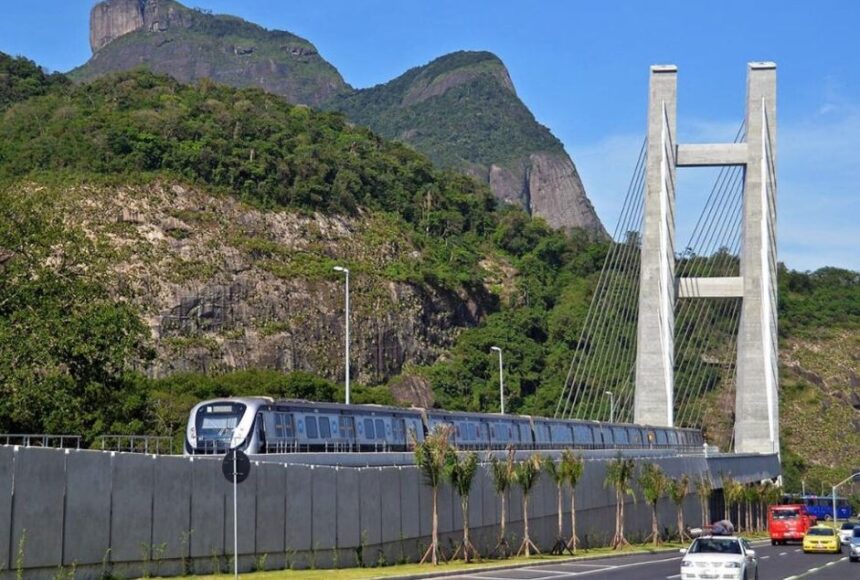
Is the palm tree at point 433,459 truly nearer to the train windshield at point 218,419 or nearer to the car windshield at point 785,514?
the train windshield at point 218,419

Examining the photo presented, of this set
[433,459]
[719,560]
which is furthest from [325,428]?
[719,560]

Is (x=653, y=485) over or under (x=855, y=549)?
over

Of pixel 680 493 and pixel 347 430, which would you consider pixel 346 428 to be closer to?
pixel 347 430

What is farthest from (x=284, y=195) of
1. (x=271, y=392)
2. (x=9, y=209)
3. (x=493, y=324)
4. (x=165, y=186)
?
(x=9, y=209)

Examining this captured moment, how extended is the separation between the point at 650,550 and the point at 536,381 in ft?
238

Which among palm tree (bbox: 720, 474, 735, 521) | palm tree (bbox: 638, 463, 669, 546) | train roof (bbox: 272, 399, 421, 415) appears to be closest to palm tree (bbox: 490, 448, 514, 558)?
train roof (bbox: 272, 399, 421, 415)

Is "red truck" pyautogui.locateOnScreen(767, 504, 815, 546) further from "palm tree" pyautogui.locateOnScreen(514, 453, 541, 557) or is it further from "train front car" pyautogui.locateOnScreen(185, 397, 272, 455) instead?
"train front car" pyautogui.locateOnScreen(185, 397, 272, 455)

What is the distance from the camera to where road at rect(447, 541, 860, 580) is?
124ft

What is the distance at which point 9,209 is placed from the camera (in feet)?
180

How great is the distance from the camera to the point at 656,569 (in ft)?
136

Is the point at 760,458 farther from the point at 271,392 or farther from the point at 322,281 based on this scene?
the point at 322,281

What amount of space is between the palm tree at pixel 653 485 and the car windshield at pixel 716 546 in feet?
94.1

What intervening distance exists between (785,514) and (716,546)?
38.6 m

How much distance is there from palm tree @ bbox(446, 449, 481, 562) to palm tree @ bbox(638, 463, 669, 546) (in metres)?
18.9
